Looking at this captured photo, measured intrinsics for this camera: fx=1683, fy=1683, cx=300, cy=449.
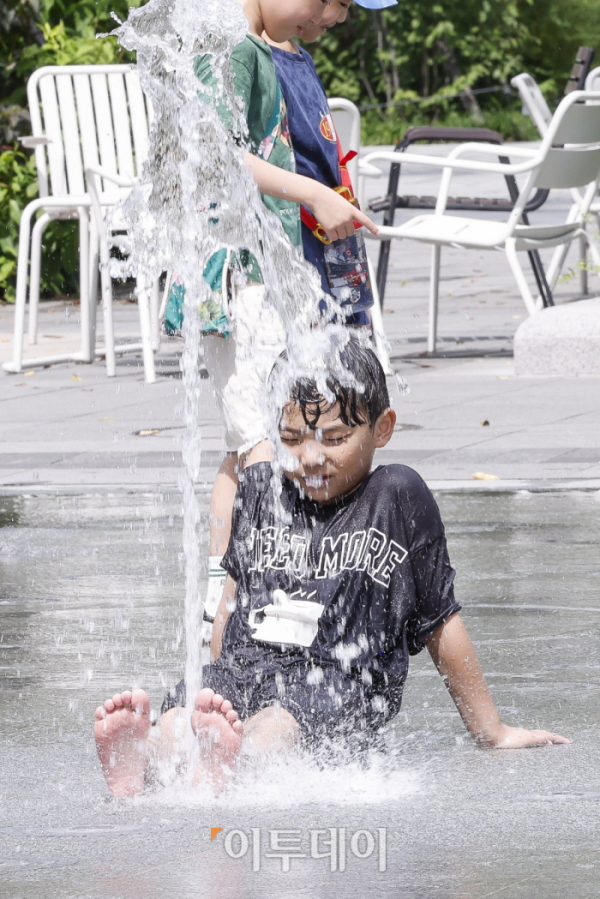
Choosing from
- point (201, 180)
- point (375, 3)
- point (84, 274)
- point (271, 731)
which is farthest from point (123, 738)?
point (84, 274)

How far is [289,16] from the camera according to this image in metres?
3.97

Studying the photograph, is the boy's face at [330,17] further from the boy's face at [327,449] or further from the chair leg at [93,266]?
the chair leg at [93,266]

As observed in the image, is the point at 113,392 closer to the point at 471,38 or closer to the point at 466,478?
the point at 466,478

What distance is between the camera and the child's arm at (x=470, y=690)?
316cm

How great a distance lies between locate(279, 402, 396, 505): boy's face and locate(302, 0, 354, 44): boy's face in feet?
3.95

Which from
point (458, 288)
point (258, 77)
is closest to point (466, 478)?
point (258, 77)

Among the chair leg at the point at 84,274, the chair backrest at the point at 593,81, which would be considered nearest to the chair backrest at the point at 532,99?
the chair backrest at the point at 593,81

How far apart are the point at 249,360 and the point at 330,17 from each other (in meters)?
0.84

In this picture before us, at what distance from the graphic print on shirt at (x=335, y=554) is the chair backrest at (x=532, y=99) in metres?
8.19

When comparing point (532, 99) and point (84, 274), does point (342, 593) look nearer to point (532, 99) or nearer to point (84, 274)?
point (84, 274)

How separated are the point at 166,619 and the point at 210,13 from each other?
1.50 m

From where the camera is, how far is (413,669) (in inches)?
154

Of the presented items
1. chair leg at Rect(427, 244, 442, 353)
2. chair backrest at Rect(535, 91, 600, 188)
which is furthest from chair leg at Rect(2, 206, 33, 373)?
chair backrest at Rect(535, 91, 600, 188)

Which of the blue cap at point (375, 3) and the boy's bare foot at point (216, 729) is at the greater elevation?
the blue cap at point (375, 3)
